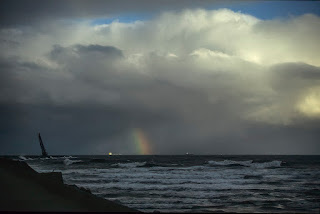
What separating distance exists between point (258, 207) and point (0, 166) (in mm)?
12469

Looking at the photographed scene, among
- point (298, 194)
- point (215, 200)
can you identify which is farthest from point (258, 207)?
point (298, 194)

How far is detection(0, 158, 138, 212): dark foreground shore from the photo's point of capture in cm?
837

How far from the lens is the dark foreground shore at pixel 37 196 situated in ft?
27.5

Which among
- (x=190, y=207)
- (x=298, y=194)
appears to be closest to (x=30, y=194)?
(x=190, y=207)

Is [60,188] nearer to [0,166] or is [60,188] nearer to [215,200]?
[0,166]

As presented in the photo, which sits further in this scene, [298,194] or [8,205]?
[298,194]

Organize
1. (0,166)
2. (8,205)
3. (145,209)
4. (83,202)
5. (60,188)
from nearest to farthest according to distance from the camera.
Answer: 1. (8,205)
2. (83,202)
3. (60,188)
4. (0,166)
5. (145,209)

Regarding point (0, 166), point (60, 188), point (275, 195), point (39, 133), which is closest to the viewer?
point (60, 188)

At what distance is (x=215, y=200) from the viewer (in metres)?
18.2

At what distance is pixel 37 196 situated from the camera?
356 inches

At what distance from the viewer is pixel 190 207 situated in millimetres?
15820

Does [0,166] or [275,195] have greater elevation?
[0,166]

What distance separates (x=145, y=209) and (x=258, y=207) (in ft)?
19.5

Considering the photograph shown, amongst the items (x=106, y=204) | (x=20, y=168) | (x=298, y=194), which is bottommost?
(x=298, y=194)
